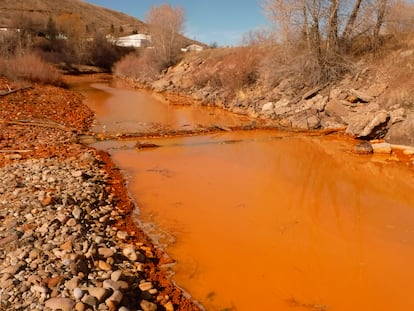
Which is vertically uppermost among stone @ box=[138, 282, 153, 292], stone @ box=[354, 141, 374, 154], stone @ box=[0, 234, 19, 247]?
stone @ box=[354, 141, 374, 154]

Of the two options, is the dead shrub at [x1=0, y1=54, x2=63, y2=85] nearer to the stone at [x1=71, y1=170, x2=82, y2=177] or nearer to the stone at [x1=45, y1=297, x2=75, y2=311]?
the stone at [x1=71, y1=170, x2=82, y2=177]

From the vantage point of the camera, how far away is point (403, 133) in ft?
42.5

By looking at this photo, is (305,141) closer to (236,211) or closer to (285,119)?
(285,119)

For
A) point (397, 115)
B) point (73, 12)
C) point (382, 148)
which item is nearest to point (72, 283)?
point (382, 148)

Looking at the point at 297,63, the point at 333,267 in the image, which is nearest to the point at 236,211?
the point at 333,267

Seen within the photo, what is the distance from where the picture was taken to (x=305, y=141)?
14445 millimetres

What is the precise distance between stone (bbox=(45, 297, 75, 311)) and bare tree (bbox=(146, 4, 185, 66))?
3739 centimetres

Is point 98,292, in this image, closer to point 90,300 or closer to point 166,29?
point 90,300

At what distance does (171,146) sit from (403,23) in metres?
16.0

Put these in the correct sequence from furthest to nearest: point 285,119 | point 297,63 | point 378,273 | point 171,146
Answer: point 297,63 → point 285,119 → point 171,146 → point 378,273

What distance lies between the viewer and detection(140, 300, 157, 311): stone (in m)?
4.43

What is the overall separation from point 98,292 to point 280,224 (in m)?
4.00

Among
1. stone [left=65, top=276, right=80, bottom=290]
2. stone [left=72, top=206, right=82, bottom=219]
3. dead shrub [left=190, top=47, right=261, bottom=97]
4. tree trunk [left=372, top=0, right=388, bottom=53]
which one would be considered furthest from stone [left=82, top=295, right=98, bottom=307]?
dead shrub [left=190, top=47, right=261, bottom=97]

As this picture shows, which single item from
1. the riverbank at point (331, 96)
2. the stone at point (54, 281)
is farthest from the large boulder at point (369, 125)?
the stone at point (54, 281)
